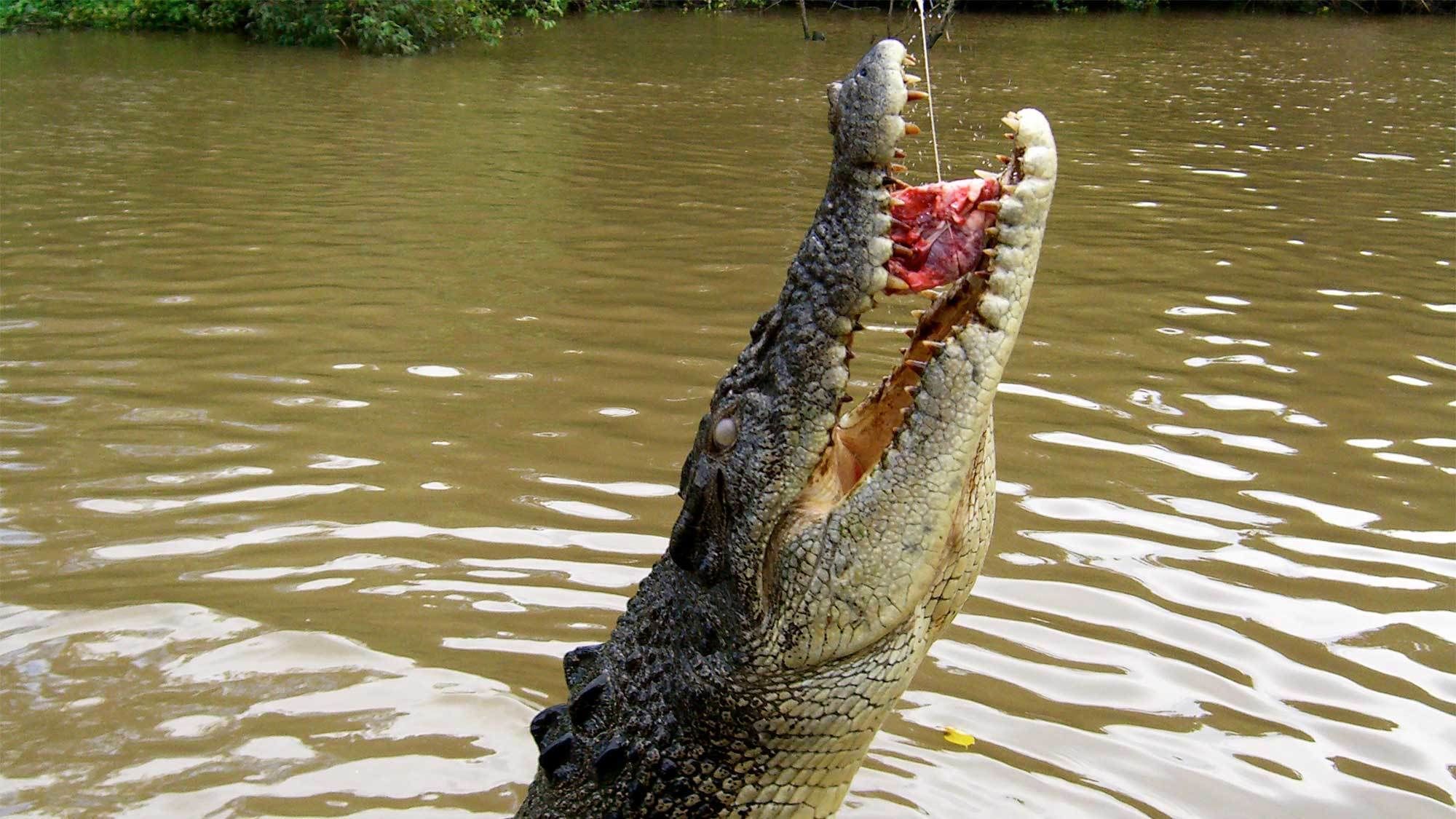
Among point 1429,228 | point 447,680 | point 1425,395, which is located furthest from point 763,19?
point 447,680

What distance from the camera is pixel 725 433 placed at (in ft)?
6.40

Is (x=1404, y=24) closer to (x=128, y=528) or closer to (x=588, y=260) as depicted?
(x=588, y=260)

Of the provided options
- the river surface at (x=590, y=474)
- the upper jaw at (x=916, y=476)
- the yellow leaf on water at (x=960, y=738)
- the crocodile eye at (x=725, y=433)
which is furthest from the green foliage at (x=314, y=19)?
the upper jaw at (x=916, y=476)

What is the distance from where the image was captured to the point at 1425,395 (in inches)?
183

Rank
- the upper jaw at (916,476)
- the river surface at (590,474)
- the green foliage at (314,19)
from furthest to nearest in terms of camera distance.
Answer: the green foliage at (314,19), the river surface at (590,474), the upper jaw at (916,476)

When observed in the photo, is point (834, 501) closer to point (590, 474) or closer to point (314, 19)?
point (590, 474)

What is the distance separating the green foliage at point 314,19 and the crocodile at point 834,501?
15249 mm

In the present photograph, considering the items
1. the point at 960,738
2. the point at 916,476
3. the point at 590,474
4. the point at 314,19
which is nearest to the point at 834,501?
the point at 916,476

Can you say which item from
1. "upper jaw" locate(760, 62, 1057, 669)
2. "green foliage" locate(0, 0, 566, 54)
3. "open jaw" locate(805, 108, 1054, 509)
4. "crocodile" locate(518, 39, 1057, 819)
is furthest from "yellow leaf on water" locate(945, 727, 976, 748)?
"green foliage" locate(0, 0, 566, 54)

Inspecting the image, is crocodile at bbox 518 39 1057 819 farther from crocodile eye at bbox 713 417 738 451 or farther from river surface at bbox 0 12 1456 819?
river surface at bbox 0 12 1456 819

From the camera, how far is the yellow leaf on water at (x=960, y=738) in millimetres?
2982

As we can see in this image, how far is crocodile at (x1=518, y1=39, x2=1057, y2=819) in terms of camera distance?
182 cm

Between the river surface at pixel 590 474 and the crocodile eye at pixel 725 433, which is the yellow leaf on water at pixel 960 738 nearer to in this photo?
the river surface at pixel 590 474

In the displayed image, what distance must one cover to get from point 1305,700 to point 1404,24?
20.6 m
